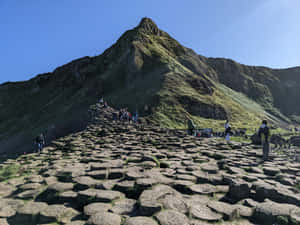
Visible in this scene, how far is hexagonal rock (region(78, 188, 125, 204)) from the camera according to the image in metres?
4.16

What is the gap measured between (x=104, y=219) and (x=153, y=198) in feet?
3.51

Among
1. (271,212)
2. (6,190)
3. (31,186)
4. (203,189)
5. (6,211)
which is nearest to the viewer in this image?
(271,212)

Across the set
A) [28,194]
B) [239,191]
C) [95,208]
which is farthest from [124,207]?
[239,191]

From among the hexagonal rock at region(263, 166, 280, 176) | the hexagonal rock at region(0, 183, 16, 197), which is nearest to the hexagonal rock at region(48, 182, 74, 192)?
the hexagonal rock at region(0, 183, 16, 197)

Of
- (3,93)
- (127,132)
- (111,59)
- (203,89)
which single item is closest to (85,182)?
(127,132)

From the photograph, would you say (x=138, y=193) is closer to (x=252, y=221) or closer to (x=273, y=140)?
(x=252, y=221)

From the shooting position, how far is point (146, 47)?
208ft

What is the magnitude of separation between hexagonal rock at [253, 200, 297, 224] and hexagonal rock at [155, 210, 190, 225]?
4.85ft

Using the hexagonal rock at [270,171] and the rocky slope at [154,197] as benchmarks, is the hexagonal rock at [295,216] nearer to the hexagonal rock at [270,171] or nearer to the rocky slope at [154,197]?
the rocky slope at [154,197]

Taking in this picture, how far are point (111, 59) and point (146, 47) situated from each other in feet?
49.1

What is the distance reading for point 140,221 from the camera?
11.0ft

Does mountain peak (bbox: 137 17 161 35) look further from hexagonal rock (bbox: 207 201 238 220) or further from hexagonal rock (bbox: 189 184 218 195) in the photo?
hexagonal rock (bbox: 207 201 238 220)

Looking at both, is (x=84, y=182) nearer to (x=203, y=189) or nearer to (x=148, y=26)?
(x=203, y=189)

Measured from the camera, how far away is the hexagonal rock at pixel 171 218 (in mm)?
3328
